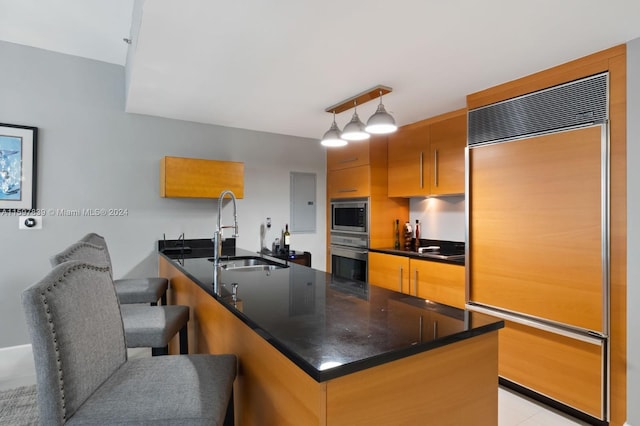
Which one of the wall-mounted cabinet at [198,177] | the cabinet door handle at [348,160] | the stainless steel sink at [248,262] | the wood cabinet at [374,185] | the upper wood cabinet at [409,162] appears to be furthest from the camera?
the cabinet door handle at [348,160]

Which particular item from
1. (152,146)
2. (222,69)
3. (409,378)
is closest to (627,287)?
(409,378)

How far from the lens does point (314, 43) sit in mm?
1946

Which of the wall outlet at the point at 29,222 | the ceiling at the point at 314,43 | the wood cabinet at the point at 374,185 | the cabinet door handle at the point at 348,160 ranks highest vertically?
the ceiling at the point at 314,43

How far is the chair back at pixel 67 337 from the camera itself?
93cm

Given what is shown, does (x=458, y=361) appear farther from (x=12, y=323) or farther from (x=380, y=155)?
(x=12, y=323)

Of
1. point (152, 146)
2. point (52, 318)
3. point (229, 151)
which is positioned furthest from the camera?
point (229, 151)

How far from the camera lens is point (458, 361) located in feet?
3.59

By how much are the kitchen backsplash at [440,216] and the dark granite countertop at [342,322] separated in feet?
7.03

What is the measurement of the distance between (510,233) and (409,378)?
185cm

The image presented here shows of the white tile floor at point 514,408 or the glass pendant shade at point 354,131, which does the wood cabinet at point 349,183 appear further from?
the white tile floor at point 514,408

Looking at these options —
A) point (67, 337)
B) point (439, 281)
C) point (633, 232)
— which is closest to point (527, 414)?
point (439, 281)

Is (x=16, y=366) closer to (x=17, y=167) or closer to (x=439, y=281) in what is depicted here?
(x=17, y=167)

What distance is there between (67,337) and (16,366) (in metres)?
2.71

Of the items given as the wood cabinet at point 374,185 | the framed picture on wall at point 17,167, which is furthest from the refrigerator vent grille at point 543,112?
the framed picture on wall at point 17,167
